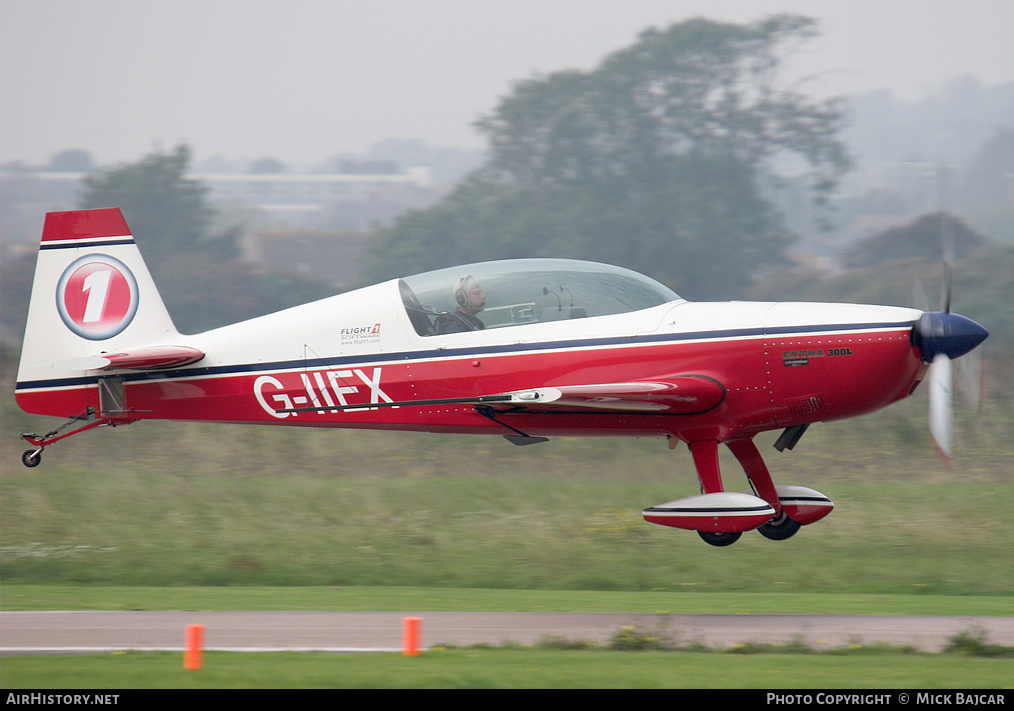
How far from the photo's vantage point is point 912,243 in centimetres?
3966

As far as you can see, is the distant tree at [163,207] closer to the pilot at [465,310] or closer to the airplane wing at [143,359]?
the airplane wing at [143,359]

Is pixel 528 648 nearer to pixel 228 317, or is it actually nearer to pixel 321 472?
pixel 321 472

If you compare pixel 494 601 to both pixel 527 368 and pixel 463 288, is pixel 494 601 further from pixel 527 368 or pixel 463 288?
pixel 463 288

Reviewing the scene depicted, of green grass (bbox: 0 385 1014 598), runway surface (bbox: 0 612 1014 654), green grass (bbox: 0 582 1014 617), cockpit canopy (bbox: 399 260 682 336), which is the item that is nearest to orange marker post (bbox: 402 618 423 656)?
runway surface (bbox: 0 612 1014 654)

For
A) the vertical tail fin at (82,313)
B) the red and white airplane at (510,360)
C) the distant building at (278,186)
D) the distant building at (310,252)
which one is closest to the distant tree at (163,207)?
the distant building at (310,252)

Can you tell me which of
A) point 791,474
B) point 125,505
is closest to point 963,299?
point 791,474

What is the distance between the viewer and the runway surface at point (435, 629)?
28.6ft

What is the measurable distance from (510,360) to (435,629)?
8.65ft

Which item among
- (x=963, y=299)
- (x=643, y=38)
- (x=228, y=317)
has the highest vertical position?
(x=643, y=38)

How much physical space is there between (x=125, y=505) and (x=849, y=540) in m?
11.1

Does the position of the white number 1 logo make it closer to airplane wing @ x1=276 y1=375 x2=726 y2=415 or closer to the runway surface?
the runway surface

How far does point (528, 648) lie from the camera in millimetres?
8344

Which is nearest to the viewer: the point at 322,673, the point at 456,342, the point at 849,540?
the point at 322,673

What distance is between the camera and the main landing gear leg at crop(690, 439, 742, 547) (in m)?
10.2
